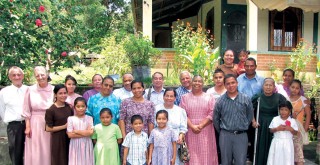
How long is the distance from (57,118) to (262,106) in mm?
2758

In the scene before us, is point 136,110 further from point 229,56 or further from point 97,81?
point 229,56

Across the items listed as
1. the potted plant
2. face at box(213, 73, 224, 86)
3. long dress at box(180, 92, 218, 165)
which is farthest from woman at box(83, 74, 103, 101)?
the potted plant

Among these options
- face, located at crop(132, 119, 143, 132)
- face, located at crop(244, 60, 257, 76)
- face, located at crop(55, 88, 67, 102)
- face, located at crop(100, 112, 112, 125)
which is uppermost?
face, located at crop(244, 60, 257, 76)

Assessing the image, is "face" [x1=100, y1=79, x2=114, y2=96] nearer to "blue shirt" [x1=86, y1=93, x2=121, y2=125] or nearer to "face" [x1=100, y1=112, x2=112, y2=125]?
"blue shirt" [x1=86, y1=93, x2=121, y2=125]

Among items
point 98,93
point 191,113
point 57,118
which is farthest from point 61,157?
point 191,113

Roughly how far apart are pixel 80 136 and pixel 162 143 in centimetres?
104

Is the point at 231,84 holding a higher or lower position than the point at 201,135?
higher

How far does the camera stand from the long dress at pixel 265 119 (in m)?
4.80

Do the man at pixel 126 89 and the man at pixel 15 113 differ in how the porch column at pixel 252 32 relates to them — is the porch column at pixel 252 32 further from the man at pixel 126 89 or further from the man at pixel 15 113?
the man at pixel 15 113

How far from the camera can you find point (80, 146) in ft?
14.8

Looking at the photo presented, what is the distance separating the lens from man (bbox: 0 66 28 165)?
4.85 metres

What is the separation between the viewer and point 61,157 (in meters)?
4.58

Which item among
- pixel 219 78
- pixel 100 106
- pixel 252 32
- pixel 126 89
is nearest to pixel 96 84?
pixel 126 89

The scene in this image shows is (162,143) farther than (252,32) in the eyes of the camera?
No
